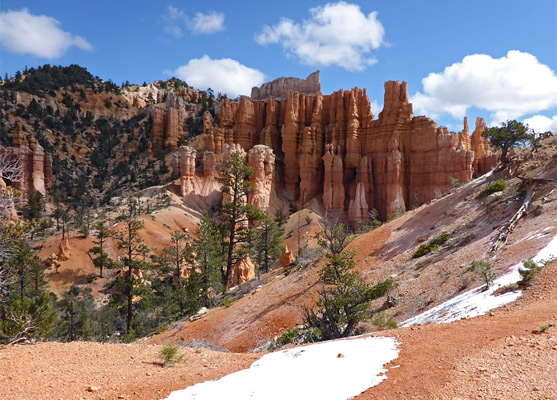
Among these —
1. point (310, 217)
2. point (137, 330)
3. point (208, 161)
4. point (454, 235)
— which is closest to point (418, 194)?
point (310, 217)

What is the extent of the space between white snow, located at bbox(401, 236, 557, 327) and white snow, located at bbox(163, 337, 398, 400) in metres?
2.32

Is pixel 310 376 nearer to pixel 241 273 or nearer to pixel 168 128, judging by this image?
pixel 241 273

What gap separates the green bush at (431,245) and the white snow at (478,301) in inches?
246

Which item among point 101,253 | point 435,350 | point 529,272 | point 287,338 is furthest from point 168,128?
point 435,350

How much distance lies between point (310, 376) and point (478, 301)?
200 inches

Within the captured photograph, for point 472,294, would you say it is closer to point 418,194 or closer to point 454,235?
point 454,235

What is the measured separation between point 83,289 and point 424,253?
36.3m

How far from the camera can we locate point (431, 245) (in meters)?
16.3

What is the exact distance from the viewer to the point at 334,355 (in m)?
6.66

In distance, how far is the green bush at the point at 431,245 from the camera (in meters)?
16.0

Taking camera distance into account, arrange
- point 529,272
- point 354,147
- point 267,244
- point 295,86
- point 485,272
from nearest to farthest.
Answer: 1. point 529,272
2. point 485,272
3. point 267,244
4. point 354,147
5. point 295,86

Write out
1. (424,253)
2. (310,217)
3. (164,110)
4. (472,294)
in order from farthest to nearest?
(164,110)
(310,217)
(424,253)
(472,294)

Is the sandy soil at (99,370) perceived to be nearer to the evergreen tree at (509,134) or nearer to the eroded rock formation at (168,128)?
the evergreen tree at (509,134)

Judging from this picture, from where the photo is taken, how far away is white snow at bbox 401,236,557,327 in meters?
7.97
